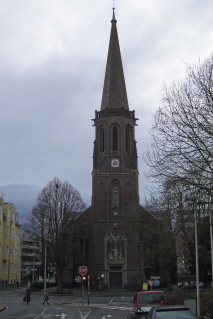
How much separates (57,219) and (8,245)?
16235mm

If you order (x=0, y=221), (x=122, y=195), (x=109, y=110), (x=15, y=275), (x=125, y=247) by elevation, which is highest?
(x=109, y=110)

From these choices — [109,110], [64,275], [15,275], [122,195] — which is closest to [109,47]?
[109,110]

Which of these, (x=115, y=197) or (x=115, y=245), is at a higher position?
(x=115, y=197)

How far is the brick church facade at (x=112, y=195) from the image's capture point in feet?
194

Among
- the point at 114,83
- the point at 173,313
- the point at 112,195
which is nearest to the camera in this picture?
the point at 173,313

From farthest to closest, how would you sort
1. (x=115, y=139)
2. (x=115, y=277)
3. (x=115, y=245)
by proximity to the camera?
(x=115, y=139)
(x=115, y=245)
(x=115, y=277)

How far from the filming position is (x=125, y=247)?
59875mm

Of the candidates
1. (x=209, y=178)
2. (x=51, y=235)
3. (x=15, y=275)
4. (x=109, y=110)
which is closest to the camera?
(x=209, y=178)

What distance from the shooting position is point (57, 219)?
54.9 meters

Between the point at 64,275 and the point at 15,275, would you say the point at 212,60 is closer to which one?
the point at 64,275

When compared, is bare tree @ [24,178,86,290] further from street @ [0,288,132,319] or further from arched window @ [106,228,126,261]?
street @ [0,288,132,319]

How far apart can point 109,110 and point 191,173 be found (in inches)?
1964

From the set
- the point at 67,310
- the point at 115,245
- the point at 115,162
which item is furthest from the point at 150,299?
the point at 115,162

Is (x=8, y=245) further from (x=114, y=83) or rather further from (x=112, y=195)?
(x=114, y=83)
